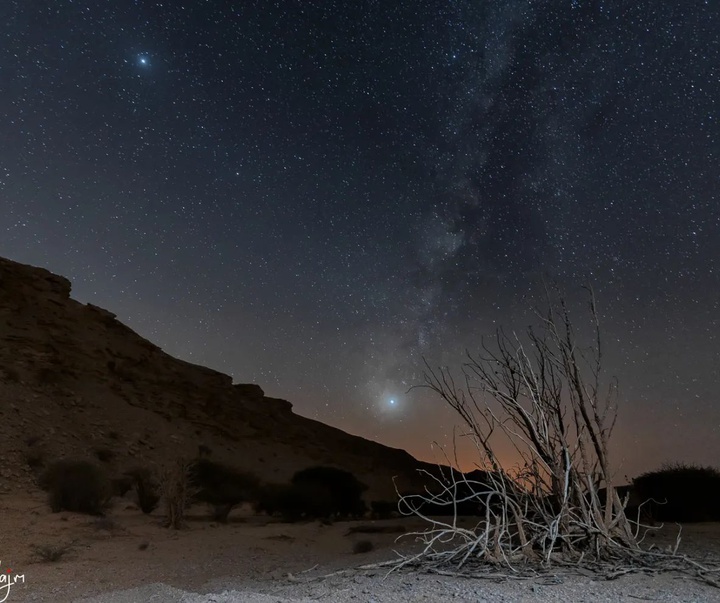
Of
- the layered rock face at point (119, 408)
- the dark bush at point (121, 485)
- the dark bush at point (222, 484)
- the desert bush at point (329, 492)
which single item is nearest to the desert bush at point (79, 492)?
the dark bush at point (121, 485)

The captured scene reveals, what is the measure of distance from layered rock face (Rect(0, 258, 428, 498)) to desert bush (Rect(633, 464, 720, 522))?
42.0 ft

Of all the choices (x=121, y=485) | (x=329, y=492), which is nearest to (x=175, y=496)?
(x=121, y=485)

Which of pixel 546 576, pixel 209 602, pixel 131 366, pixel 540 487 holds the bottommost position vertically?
pixel 209 602

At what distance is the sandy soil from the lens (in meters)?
3.76

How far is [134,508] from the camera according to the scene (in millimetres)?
13867

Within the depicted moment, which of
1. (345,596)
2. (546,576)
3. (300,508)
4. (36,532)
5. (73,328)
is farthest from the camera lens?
(73,328)

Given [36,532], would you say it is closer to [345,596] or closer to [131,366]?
[345,596]

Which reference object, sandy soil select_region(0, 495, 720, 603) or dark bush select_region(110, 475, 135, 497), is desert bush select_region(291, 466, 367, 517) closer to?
sandy soil select_region(0, 495, 720, 603)

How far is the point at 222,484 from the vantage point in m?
18.2

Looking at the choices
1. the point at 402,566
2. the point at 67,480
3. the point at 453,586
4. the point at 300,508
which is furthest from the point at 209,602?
the point at 300,508

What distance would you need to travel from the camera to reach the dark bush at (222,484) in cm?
1702

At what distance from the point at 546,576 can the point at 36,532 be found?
28.3ft

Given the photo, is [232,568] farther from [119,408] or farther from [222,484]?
[119,408]

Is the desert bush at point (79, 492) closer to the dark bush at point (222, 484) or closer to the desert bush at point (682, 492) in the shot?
the dark bush at point (222, 484)
